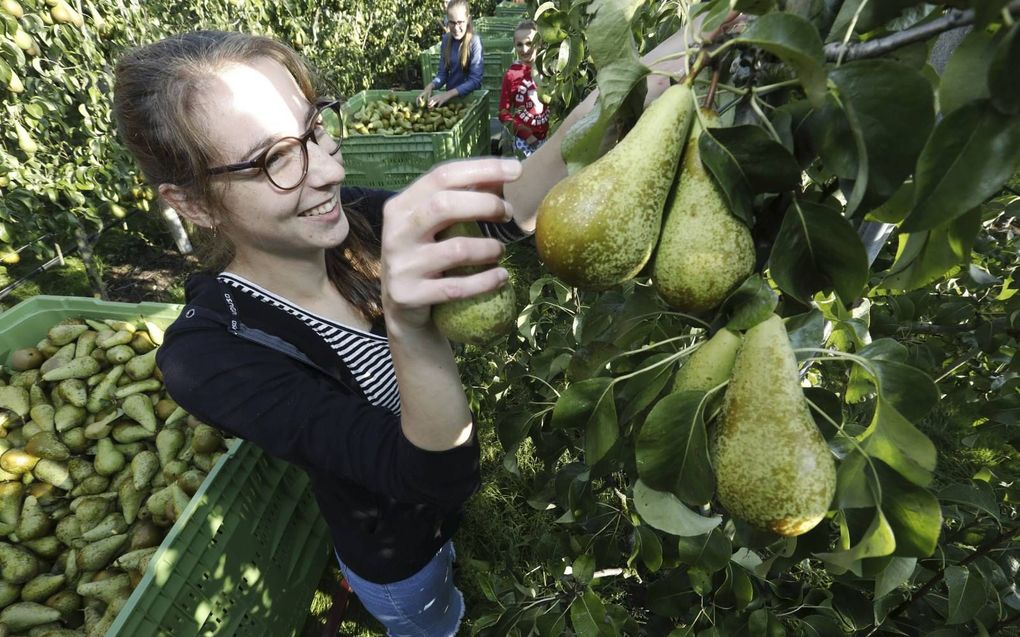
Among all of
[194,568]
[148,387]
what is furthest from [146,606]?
[148,387]

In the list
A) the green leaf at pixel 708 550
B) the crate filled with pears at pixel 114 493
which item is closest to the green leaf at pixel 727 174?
the green leaf at pixel 708 550

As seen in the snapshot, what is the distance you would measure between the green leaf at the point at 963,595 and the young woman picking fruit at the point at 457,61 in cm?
557

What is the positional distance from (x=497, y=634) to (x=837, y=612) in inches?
30.0

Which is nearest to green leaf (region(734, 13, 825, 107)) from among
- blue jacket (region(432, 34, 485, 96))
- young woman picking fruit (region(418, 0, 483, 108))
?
young woman picking fruit (region(418, 0, 483, 108))

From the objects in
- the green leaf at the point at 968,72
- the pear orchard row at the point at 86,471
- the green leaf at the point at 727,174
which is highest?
the green leaf at the point at 968,72

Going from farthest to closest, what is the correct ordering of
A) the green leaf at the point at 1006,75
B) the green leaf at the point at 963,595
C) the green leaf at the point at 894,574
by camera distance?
the green leaf at the point at 963,595, the green leaf at the point at 894,574, the green leaf at the point at 1006,75

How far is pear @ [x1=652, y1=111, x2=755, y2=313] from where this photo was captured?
1.75 feet

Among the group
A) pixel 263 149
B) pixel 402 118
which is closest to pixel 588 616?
pixel 263 149

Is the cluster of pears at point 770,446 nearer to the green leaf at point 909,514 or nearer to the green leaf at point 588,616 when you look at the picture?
the green leaf at point 909,514

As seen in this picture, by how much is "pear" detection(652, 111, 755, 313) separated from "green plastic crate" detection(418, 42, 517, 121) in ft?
23.6

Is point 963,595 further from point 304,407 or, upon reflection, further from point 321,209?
point 321,209

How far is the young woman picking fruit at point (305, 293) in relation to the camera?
82 centimetres

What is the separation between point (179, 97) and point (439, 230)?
3.39 ft

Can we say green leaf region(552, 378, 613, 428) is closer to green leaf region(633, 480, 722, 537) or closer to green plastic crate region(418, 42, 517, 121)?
green leaf region(633, 480, 722, 537)
